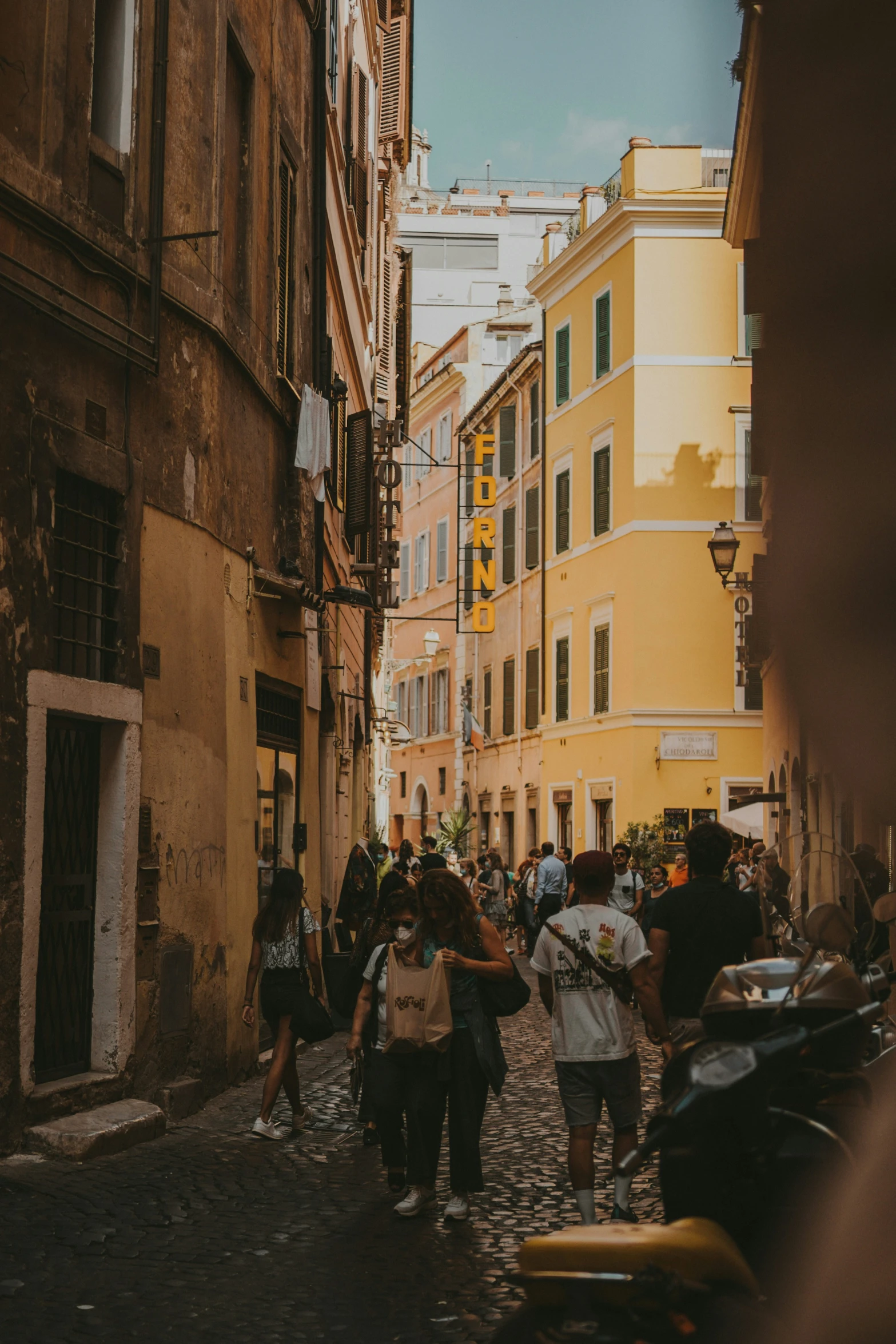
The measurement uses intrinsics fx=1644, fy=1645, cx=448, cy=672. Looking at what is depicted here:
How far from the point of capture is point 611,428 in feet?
99.5

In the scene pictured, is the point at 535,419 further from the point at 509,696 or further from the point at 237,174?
the point at 237,174

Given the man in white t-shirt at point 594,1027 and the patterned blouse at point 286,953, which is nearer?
the man in white t-shirt at point 594,1027

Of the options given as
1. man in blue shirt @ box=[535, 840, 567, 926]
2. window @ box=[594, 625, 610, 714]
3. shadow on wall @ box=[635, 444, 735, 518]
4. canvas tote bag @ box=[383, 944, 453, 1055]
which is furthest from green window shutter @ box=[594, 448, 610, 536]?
shadow on wall @ box=[635, 444, 735, 518]

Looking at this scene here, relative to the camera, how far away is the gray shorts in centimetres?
634

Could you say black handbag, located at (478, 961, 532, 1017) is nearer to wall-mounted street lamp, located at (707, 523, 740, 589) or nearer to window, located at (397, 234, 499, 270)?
wall-mounted street lamp, located at (707, 523, 740, 589)

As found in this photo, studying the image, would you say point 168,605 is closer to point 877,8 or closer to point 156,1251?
point 156,1251

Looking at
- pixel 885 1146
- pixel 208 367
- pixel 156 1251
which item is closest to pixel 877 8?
pixel 885 1146

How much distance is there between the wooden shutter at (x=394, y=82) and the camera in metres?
29.4

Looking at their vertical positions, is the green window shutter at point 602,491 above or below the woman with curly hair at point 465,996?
above

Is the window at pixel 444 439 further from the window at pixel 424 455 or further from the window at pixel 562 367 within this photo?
the window at pixel 562 367

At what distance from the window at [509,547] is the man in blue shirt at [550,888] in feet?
61.3

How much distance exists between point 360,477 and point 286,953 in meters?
11.1

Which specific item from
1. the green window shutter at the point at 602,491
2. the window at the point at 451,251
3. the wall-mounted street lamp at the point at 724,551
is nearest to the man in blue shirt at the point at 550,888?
the green window shutter at the point at 602,491

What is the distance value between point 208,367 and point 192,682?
6.98ft
